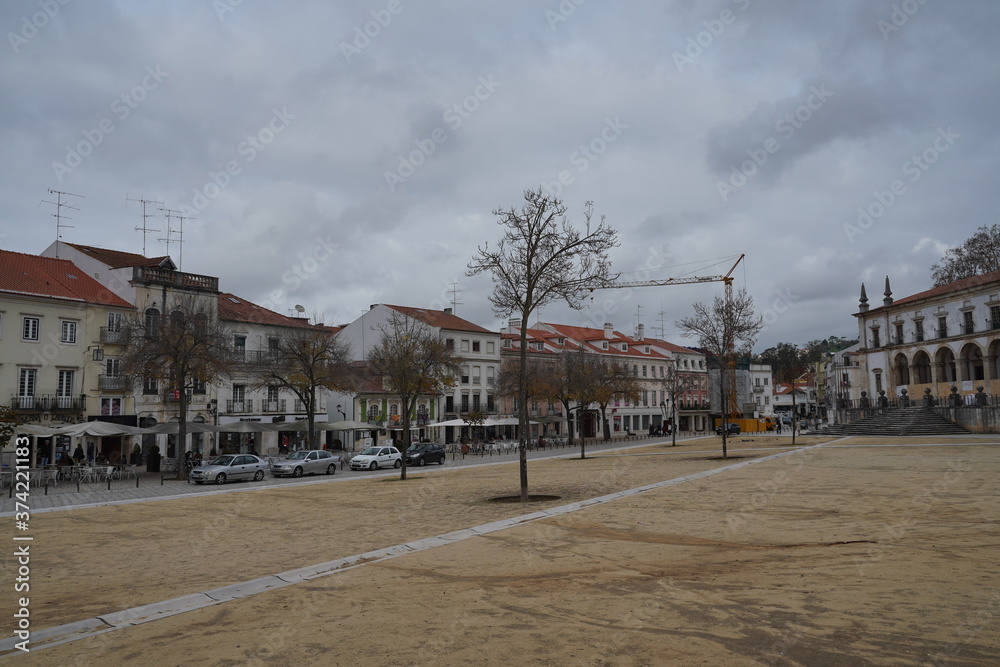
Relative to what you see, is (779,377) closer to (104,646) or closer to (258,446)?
(258,446)

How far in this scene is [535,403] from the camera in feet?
221

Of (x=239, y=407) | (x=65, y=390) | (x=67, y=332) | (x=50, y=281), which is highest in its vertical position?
(x=50, y=281)

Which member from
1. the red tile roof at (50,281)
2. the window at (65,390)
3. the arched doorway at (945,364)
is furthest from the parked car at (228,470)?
the arched doorway at (945,364)

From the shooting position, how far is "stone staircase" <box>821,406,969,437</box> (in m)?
52.8

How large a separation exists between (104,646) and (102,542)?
876 centimetres

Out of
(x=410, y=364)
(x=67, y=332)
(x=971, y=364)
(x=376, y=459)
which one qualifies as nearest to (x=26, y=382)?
(x=67, y=332)

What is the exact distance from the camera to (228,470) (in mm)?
31219

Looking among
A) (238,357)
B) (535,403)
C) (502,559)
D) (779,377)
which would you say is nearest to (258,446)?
(238,357)

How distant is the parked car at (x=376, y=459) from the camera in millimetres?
37844

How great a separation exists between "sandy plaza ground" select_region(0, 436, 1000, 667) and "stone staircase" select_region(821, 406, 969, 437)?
36626mm

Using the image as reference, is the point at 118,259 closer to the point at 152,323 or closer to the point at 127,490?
the point at 152,323

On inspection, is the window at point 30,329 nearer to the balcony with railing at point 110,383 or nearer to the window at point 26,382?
the window at point 26,382

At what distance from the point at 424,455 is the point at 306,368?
8698 millimetres

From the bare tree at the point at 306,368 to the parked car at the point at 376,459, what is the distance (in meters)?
3.17
